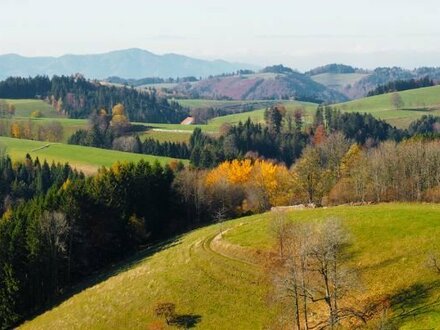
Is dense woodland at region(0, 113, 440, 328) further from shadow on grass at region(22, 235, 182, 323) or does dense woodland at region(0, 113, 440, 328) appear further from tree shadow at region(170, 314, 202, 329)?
tree shadow at region(170, 314, 202, 329)

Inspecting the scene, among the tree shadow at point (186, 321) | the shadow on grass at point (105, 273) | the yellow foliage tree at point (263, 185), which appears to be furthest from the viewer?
the yellow foliage tree at point (263, 185)

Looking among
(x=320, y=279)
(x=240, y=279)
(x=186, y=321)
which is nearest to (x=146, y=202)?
(x=240, y=279)

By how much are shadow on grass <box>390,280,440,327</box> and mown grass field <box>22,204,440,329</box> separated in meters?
0.10

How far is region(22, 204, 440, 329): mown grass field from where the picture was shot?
55.7 metres

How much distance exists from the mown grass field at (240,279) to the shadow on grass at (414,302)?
95 millimetres

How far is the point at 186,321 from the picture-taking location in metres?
60.3

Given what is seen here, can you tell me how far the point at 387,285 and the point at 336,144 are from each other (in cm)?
9969

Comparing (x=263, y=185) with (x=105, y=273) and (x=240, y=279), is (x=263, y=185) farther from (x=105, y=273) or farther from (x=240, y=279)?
(x=240, y=279)

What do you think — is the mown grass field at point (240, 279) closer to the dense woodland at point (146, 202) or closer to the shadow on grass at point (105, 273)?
the shadow on grass at point (105, 273)

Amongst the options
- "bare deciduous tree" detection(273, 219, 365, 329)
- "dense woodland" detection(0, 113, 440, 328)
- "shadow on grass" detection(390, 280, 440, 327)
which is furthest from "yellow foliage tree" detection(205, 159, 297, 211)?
"shadow on grass" detection(390, 280, 440, 327)

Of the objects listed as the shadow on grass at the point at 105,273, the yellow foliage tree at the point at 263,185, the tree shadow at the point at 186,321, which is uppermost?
the yellow foliage tree at the point at 263,185

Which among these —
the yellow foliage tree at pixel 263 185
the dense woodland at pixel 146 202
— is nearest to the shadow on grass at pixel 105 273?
the dense woodland at pixel 146 202

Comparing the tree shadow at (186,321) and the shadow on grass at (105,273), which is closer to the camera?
the tree shadow at (186,321)

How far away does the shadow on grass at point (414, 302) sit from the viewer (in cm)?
4916
